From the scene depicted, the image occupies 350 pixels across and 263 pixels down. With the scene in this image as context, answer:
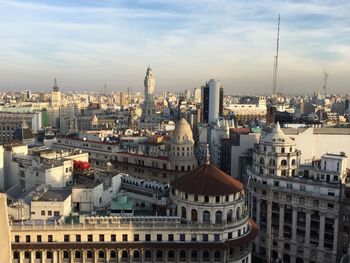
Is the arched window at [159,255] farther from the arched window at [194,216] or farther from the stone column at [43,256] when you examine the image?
the stone column at [43,256]

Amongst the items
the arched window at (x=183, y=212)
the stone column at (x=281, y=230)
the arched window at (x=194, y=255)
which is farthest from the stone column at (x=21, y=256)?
the stone column at (x=281, y=230)

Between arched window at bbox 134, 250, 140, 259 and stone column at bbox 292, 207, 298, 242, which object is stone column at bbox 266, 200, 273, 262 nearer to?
stone column at bbox 292, 207, 298, 242

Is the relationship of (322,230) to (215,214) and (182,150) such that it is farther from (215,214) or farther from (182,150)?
(182,150)

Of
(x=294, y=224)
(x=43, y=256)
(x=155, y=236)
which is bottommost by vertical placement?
(x=294, y=224)

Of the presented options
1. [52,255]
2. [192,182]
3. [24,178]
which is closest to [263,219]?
[192,182]

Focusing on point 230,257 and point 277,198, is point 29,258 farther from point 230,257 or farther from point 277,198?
point 277,198

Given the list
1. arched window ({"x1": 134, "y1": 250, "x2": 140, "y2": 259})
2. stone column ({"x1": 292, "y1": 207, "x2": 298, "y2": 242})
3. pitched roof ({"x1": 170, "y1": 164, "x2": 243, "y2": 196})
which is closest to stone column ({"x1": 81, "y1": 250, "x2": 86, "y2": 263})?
arched window ({"x1": 134, "y1": 250, "x2": 140, "y2": 259})

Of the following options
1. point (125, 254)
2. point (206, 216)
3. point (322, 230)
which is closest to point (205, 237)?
point (206, 216)
